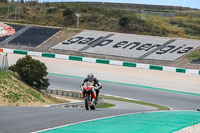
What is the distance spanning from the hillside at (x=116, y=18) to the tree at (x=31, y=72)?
4349cm

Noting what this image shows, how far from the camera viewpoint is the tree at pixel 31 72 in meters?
32.6

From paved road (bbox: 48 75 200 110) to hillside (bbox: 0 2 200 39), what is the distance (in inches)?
1237

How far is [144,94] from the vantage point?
1647 inches

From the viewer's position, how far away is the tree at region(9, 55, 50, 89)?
107 feet

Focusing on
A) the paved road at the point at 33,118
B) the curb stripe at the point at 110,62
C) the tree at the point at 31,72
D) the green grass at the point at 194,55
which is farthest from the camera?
the green grass at the point at 194,55

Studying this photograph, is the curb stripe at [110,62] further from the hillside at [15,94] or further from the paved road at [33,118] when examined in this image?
the paved road at [33,118]

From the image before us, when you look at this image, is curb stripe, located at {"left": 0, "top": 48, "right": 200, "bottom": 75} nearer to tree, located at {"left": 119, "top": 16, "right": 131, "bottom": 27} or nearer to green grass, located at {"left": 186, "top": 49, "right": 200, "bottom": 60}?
green grass, located at {"left": 186, "top": 49, "right": 200, "bottom": 60}

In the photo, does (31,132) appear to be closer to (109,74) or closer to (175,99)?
(175,99)

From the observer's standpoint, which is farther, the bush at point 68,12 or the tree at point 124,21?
the bush at point 68,12

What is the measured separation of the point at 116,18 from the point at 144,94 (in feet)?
155

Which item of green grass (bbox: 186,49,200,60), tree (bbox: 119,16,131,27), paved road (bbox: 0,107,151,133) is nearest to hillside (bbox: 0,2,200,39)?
tree (bbox: 119,16,131,27)

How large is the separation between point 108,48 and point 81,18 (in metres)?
23.3

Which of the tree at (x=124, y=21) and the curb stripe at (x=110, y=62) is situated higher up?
the tree at (x=124, y=21)

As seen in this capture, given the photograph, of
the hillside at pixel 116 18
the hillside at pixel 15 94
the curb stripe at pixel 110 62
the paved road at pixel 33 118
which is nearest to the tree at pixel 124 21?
the hillside at pixel 116 18
